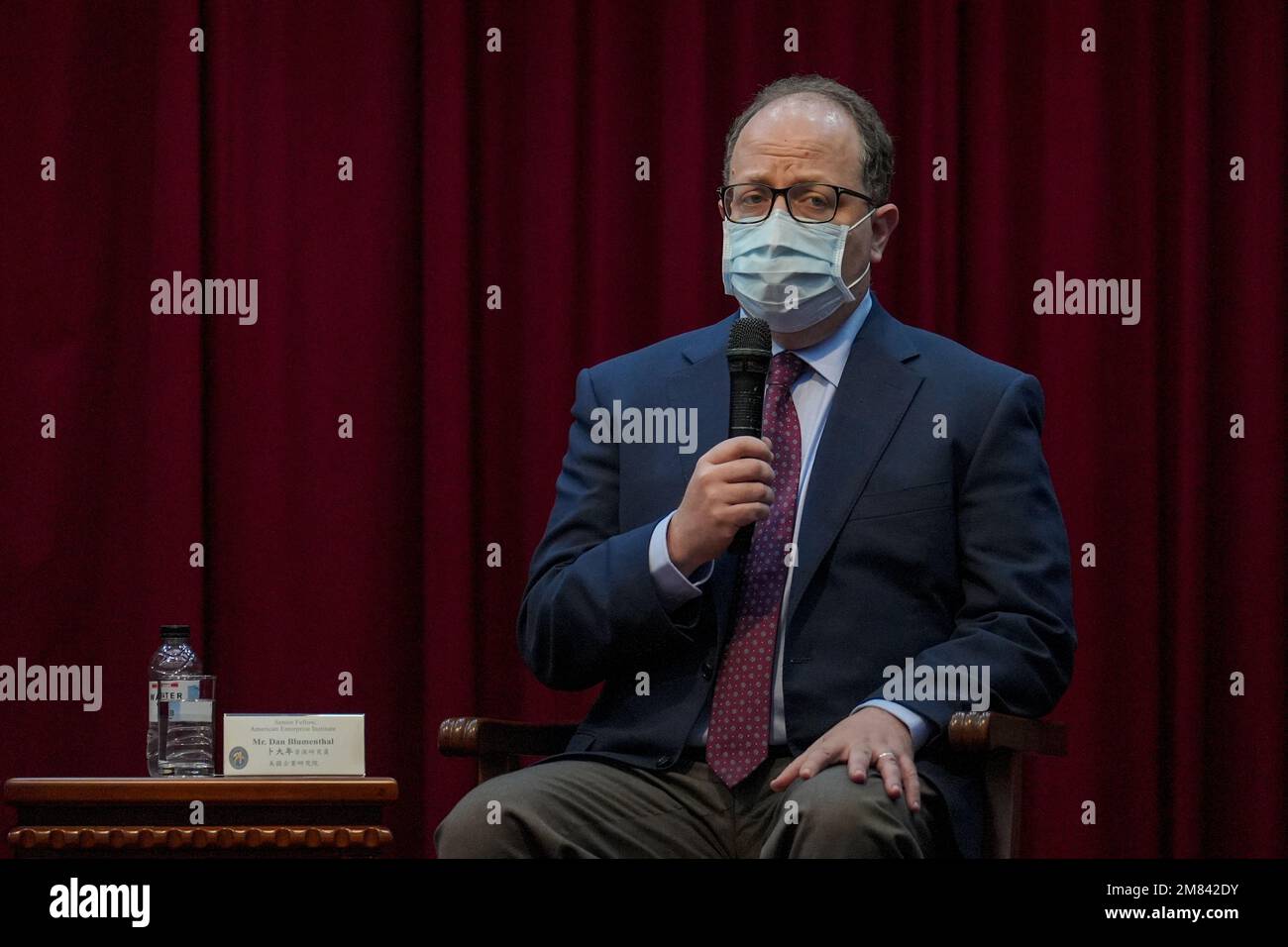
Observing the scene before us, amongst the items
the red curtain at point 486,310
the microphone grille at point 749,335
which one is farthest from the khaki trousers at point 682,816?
the red curtain at point 486,310

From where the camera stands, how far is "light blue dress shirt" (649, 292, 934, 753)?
92.0 inches

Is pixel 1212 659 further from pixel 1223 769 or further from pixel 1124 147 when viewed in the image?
pixel 1124 147

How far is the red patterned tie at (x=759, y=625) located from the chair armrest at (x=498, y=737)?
0.30 metres

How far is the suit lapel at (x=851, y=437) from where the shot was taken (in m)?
2.47

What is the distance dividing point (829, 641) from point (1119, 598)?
1288mm

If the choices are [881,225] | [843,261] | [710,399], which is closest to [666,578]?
[710,399]

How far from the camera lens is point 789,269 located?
8.53 ft

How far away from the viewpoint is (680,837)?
2.35m

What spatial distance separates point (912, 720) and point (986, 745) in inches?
6.1

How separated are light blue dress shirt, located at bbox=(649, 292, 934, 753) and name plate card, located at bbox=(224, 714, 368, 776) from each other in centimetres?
55

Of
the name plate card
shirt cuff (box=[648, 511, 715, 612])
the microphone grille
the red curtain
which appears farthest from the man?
the red curtain

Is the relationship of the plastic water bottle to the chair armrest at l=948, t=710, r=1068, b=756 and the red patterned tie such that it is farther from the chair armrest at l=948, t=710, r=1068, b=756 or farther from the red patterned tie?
the chair armrest at l=948, t=710, r=1068, b=756

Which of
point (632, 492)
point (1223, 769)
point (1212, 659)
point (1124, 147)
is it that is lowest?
point (1223, 769)
